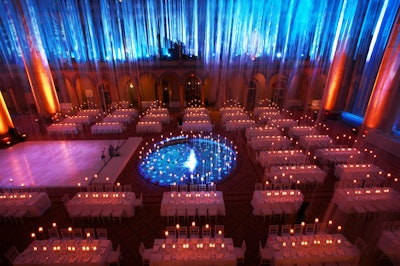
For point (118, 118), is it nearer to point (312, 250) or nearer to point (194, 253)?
point (194, 253)

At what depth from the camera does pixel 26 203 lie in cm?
962

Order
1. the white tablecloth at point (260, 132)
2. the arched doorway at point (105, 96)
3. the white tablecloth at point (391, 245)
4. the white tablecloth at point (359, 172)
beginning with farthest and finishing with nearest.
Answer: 1. the arched doorway at point (105, 96)
2. the white tablecloth at point (260, 132)
3. the white tablecloth at point (359, 172)
4. the white tablecloth at point (391, 245)

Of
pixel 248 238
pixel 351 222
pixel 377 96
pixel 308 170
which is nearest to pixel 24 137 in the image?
pixel 248 238

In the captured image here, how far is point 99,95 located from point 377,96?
28920mm

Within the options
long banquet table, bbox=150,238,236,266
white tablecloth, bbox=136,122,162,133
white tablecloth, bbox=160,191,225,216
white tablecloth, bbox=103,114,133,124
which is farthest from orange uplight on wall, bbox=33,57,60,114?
long banquet table, bbox=150,238,236,266

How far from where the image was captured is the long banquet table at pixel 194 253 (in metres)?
6.72

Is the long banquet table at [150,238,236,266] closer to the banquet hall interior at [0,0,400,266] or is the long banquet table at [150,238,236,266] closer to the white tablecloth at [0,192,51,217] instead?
the banquet hall interior at [0,0,400,266]

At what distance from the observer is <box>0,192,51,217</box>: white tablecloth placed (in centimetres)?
951

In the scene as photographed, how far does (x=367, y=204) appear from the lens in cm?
941

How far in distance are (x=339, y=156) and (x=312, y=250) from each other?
8720 mm

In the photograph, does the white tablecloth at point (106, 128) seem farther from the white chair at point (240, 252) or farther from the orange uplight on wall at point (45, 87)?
the white chair at point (240, 252)

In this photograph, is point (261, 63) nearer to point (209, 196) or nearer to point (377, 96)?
point (377, 96)

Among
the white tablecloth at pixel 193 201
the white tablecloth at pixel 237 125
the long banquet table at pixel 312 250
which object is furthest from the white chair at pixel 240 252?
the white tablecloth at pixel 237 125

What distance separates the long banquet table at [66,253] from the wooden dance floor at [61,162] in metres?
5.36
